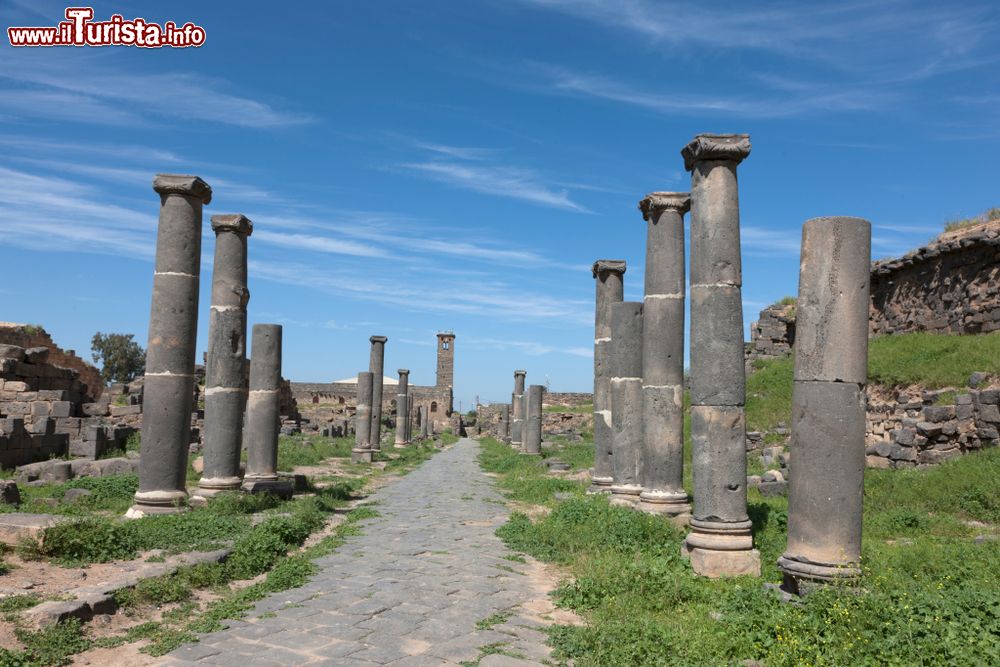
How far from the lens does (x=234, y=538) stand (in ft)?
31.9

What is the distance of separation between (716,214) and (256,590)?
6798 millimetres

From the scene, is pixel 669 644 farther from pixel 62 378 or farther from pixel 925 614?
pixel 62 378

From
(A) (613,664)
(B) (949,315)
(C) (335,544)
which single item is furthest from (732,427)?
(B) (949,315)

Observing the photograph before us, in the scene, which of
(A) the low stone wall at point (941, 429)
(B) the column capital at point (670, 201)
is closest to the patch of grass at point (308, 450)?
(B) the column capital at point (670, 201)

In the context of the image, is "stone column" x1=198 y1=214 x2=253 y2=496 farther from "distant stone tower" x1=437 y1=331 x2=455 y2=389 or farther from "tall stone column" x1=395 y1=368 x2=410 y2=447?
"distant stone tower" x1=437 y1=331 x2=455 y2=389

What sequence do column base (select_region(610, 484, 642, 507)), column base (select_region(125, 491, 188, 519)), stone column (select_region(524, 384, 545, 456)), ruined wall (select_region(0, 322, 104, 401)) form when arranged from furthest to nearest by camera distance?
stone column (select_region(524, 384, 545, 456)) → ruined wall (select_region(0, 322, 104, 401)) → column base (select_region(610, 484, 642, 507)) → column base (select_region(125, 491, 188, 519))

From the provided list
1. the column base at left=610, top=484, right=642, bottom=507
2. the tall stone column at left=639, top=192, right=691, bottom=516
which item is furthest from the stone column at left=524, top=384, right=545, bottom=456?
the tall stone column at left=639, top=192, right=691, bottom=516

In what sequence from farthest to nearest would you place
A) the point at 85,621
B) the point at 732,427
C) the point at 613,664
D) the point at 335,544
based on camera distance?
the point at 335,544 → the point at 732,427 → the point at 85,621 → the point at 613,664

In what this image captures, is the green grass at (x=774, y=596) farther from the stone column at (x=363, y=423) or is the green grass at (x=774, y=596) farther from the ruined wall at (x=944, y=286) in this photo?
the stone column at (x=363, y=423)

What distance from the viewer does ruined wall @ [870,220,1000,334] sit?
69.4ft

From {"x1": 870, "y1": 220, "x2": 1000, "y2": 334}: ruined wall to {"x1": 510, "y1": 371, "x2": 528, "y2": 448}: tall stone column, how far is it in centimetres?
1541

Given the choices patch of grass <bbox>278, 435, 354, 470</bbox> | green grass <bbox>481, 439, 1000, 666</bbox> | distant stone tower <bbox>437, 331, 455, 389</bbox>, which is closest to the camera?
green grass <bbox>481, 439, 1000, 666</bbox>

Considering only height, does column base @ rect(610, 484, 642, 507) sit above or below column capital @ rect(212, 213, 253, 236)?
below

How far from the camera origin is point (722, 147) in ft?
30.1
